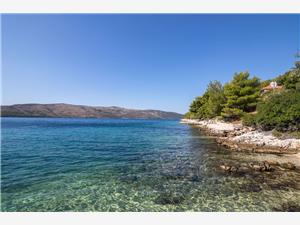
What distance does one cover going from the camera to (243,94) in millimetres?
35062

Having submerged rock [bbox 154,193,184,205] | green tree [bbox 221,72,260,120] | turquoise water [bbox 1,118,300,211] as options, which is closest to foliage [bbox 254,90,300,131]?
turquoise water [bbox 1,118,300,211]

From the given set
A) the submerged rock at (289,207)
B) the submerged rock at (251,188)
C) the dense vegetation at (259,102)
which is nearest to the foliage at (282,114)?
the dense vegetation at (259,102)

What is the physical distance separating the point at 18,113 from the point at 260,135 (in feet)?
630

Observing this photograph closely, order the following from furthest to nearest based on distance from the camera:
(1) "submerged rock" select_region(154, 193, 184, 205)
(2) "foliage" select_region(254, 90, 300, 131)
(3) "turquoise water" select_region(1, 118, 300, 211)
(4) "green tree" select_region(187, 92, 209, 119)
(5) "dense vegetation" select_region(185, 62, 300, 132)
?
(4) "green tree" select_region(187, 92, 209, 119), (5) "dense vegetation" select_region(185, 62, 300, 132), (2) "foliage" select_region(254, 90, 300, 131), (1) "submerged rock" select_region(154, 193, 184, 205), (3) "turquoise water" select_region(1, 118, 300, 211)

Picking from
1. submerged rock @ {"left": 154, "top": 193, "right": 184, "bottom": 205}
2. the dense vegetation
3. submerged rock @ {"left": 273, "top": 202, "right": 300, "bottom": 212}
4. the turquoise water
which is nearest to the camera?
submerged rock @ {"left": 273, "top": 202, "right": 300, "bottom": 212}

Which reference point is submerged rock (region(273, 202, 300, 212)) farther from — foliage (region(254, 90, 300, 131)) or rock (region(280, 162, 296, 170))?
foliage (region(254, 90, 300, 131))

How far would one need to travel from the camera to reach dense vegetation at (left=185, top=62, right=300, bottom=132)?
17219mm

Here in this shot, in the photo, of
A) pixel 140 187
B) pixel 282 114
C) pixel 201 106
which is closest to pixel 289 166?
pixel 282 114

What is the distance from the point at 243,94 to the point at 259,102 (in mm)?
9555

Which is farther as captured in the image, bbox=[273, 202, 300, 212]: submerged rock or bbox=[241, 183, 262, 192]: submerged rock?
bbox=[241, 183, 262, 192]: submerged rock
